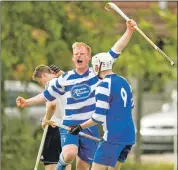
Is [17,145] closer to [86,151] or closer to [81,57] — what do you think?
[86,151]

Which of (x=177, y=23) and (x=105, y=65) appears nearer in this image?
(x=105, y=65)

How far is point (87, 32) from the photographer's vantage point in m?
20.3

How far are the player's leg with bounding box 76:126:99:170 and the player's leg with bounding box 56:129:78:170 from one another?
168 millimetres

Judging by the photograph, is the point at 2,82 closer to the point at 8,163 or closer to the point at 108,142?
the point at 8,163

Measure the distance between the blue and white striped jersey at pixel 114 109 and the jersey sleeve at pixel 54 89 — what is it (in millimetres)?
854

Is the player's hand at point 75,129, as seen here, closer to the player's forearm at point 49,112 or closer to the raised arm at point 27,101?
the raised arm at point 27,101

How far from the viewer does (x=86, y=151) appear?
A: 1263 cm

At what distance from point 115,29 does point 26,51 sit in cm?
209

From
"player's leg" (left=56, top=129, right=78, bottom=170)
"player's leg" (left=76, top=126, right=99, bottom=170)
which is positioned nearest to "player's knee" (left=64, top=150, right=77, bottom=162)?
"player's leg" (left=56, top=129, right=78, bottom=170)

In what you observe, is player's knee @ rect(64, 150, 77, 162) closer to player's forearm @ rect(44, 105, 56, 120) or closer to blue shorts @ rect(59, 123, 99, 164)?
blue shorts @ rect(59, 123, 99, 164)

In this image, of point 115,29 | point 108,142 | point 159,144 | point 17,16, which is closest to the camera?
point 108,142

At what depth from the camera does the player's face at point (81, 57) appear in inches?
476

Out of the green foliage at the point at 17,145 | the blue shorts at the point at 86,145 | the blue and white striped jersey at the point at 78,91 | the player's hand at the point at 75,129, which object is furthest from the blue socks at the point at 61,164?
the green foliage at the point at 17,145

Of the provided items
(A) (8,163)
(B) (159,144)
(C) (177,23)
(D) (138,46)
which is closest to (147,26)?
(D) (138,46)
